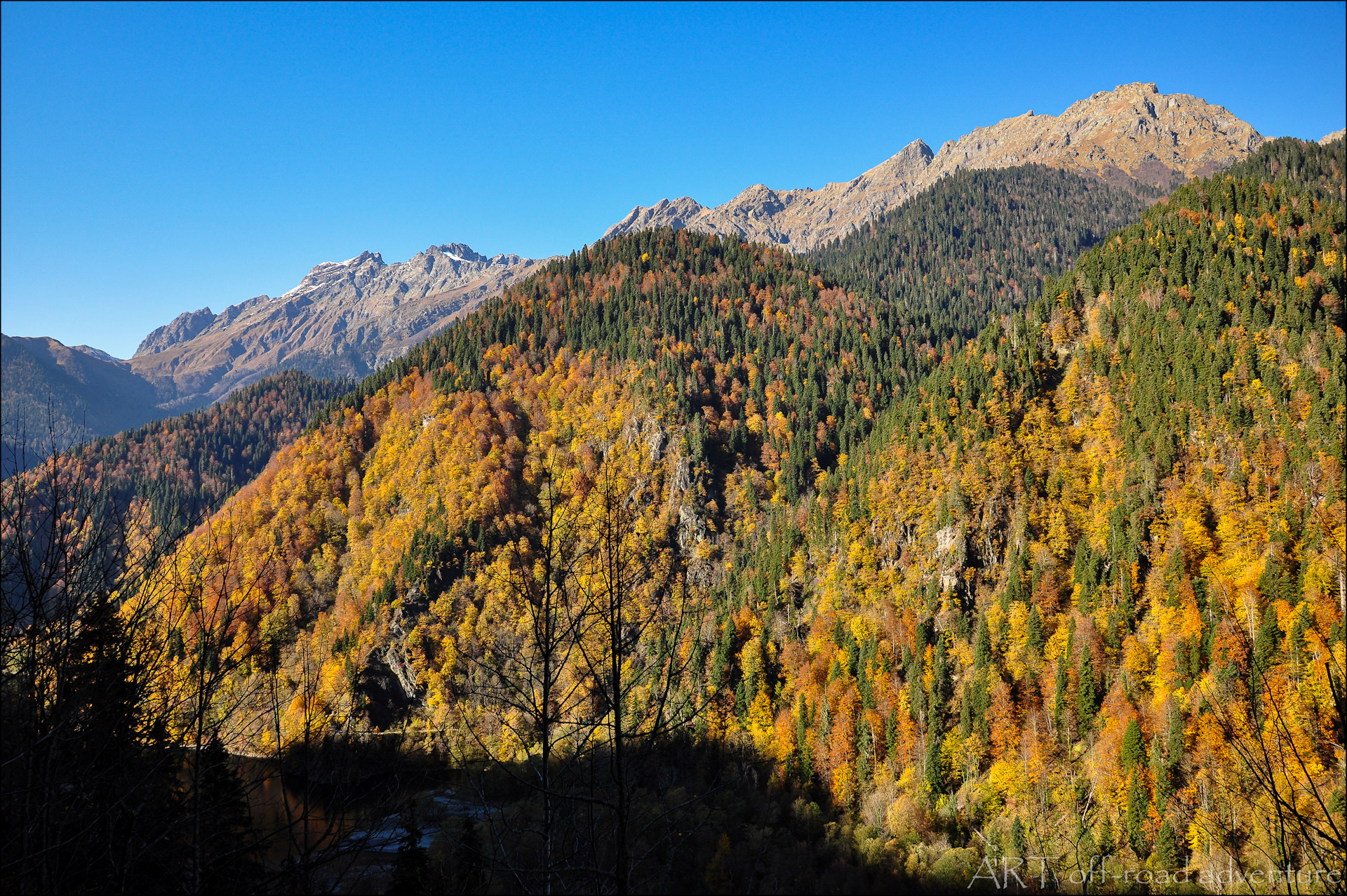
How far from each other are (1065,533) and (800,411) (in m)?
69.4

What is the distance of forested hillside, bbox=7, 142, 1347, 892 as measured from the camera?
5262 cm

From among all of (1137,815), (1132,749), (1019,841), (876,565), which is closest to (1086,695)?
(1132,749)

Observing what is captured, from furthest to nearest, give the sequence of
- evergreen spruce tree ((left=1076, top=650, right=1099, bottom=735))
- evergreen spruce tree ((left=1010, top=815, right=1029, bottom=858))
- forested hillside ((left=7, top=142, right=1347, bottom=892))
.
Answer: evergreen spruce tree ((left=1076, top=650, right=1099, bottom=735)), evergreen spruce tree ((left=1010, top=815, right=1029, bottom=858)), forested hillside ((left=7, top=142, right=1347, bottom=892))

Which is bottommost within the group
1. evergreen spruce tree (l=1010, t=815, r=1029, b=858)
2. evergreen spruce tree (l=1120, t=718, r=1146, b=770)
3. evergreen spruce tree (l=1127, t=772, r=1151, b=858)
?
evergreen spruce tree (l=1010, t=815, r=1029, b=858)

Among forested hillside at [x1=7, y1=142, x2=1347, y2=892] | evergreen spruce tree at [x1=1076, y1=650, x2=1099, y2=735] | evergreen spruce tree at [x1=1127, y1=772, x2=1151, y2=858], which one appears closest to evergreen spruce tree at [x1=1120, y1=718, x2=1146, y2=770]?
forested hillside at [x1=7, y1=142, x2=1347, y2=892]

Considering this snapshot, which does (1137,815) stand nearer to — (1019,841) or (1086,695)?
(1019,841)

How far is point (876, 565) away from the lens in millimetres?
107188

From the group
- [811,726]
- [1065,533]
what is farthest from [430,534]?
[1065,533]

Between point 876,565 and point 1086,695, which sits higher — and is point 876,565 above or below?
above

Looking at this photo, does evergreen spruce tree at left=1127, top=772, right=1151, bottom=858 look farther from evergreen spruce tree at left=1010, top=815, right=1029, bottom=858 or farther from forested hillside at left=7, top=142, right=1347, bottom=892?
evergreen spruce tree at left=1010, top=815, right=1029, bottom=858

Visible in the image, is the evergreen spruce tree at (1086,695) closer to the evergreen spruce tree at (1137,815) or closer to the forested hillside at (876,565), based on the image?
the forested hillside at (876,565)

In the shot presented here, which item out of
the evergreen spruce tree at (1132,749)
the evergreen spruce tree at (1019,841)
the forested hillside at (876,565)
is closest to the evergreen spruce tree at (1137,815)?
the forested hillside at (876,565)

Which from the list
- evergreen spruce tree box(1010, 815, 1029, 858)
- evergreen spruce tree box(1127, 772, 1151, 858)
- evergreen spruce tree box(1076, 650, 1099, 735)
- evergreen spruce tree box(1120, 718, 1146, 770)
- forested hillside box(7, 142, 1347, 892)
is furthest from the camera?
evergreen spruce tree box(1076, 650, 1099, 735)

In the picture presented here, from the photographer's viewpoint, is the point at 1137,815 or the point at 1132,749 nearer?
the point at 1137,815
